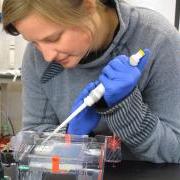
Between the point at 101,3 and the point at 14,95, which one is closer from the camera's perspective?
the point at 101,3

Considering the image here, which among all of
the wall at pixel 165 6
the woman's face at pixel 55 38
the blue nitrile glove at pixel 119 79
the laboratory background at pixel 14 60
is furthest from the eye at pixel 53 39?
the wall at pixel 165 6

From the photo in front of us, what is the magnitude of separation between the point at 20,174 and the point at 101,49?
44 centimetres

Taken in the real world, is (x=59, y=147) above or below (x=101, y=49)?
below

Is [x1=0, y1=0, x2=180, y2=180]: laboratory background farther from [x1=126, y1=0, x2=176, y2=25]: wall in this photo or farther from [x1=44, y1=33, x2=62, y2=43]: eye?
[x1=44, y1=33, x2=62, y2=43]: eye

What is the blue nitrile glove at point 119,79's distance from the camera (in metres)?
0.75

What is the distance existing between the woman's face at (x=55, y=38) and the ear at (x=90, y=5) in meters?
0.05

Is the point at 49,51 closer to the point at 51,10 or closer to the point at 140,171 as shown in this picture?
the point at 51,10

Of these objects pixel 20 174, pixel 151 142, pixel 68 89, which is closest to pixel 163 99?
pixel 151 142

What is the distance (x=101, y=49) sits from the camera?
0.98m

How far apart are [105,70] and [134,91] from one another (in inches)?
3.1

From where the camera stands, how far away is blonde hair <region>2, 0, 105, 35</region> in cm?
76

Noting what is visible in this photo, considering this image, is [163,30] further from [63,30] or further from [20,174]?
[20,174]

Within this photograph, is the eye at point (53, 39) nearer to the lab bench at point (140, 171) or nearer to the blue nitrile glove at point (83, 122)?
the blue nitrile glove at point (83, 122)

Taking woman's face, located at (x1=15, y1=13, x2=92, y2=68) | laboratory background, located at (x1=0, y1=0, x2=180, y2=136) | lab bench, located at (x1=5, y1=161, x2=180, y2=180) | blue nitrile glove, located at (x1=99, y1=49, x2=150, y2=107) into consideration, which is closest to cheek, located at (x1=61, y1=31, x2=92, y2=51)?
woman's face, located at (x1=15, y1=13, x2=92, y2=68)
